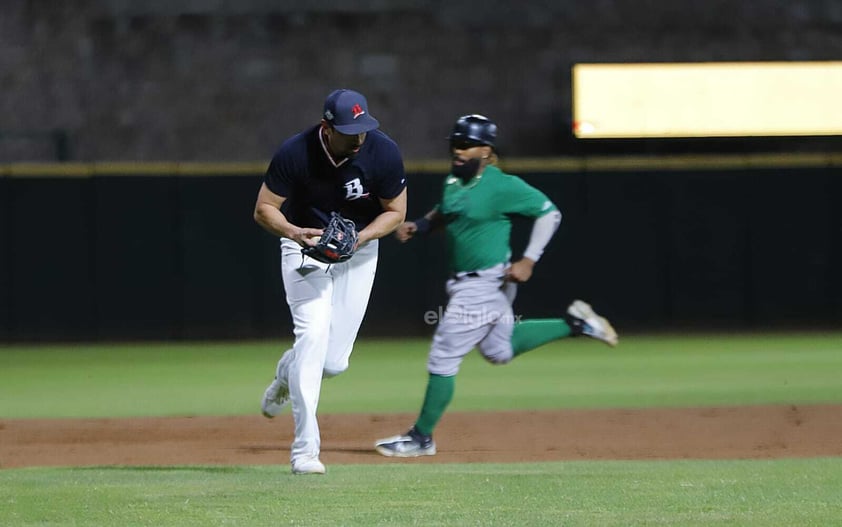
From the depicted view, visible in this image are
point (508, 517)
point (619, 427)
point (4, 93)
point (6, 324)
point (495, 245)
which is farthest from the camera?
point (4, 93)

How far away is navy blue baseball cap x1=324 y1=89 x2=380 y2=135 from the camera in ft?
18.7

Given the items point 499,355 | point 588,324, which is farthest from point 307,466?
point 588,324

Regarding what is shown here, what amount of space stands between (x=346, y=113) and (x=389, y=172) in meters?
0.44

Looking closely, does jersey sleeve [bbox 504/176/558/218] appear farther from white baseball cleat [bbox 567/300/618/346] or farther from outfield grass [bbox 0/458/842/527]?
outfield grass [bbox 0/458/842/527]

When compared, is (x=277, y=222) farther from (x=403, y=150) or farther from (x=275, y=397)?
(x=403, y=150)

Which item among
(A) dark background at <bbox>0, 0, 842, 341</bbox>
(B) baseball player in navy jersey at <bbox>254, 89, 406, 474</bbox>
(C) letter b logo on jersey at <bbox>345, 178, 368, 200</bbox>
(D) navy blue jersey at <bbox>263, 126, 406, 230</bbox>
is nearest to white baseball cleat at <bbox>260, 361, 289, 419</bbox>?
(B) baseball player in navy jersey at <bbox>254, 89, 406, 474</bbox>

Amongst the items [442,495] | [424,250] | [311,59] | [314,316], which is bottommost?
[424,250]

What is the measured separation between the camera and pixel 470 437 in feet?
25.1

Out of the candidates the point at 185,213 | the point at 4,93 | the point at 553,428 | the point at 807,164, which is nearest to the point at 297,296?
the point at 553,428

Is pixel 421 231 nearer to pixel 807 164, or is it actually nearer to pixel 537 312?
pixel 537 312

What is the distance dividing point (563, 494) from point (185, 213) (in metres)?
9.47

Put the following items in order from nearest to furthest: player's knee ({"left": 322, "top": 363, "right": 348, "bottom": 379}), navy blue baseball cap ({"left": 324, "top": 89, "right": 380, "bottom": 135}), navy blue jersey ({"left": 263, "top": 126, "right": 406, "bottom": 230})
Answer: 1. navy blue baseball cap ({"left": 324, "top": 89, "right": 380, "bottom": 135})
2. navy blue jersey ({"left": 263, "top": 126, "right": 406, "bottom": 230})
3. player's knee ({"left": 322, "top": 363, "right": 348, "bottom": 379})

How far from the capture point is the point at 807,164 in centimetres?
1452

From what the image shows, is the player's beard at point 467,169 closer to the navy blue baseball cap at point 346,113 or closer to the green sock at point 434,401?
→ the green sock at point 434,401
